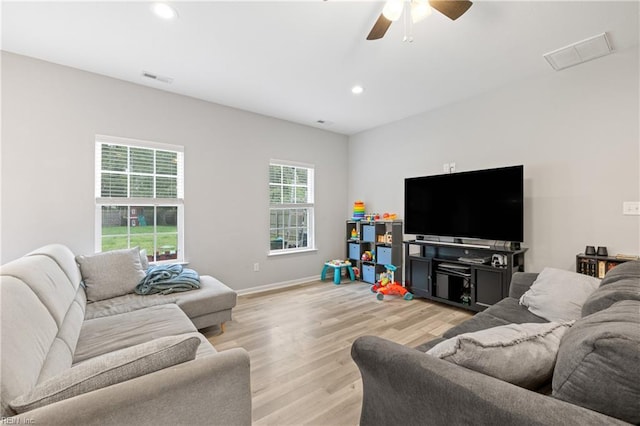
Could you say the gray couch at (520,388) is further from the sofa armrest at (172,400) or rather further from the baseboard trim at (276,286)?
the baseboard trim at (276,286)

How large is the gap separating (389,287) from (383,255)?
2.05 feet

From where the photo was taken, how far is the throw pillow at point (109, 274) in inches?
98.5

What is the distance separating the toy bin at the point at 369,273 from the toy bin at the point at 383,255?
0.69 feet

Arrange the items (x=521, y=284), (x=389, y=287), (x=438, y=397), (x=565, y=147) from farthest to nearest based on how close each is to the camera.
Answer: (x=389, y=287) < (x=565, y=147) < (x=521, y=284) < (x=438, y=397)

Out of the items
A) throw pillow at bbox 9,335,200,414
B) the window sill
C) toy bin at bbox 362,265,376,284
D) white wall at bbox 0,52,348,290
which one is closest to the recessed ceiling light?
white wall at bbox 0,52,348,290

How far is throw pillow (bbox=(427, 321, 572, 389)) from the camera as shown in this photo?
885 mm

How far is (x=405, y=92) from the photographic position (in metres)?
3.49

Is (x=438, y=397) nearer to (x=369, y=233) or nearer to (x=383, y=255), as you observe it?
(x=383, y=255)

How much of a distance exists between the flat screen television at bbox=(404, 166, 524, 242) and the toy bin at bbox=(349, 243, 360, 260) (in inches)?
44.1

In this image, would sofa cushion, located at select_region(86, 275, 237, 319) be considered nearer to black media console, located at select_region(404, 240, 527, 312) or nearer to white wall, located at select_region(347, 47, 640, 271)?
black media console, located at select_region(404, 240, 527, 312)

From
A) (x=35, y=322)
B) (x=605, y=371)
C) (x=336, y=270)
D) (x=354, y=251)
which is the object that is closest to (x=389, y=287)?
(x=336, y=270)

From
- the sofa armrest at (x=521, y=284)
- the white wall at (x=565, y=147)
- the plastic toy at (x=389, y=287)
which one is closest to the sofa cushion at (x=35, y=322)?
the sofa armrest at (x=521, y=284)

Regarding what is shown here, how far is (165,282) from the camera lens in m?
2.74

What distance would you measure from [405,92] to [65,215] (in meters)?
4.10
